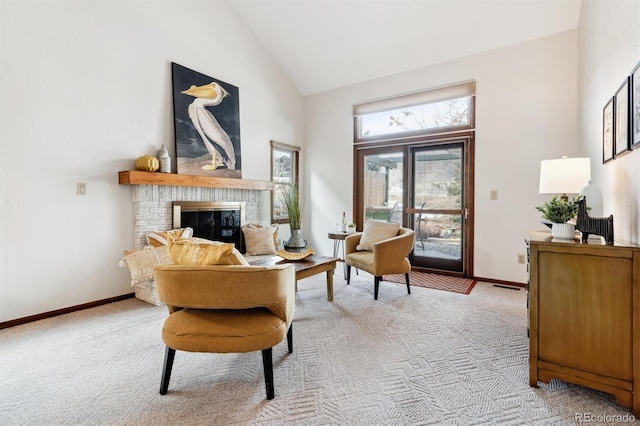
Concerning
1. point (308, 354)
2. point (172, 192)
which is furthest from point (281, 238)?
point (308, 354)

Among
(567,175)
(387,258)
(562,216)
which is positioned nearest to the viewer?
(562,216)

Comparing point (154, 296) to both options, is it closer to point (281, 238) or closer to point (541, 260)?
point (281, 238)

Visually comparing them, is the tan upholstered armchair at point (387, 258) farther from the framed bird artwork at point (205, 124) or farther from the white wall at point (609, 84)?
the framed bird artwork at point (205, 124)

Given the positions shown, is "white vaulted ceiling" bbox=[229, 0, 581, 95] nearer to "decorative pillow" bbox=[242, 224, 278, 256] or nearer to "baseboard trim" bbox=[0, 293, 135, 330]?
"decorative pillow" bbox=[242, 224, 278, 256]

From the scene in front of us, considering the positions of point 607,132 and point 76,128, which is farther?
point 76,128

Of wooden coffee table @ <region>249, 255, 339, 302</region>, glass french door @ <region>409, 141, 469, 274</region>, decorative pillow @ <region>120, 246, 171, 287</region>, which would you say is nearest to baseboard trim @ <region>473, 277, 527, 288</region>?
glass french door @ <region>409, 141, 469, 274</region>

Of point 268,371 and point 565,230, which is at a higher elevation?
point 565,230

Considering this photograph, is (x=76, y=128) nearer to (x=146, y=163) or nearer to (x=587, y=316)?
(x=146, y=163)

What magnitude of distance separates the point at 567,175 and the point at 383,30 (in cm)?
308

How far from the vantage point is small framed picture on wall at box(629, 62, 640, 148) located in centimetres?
171

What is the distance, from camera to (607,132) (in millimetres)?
2336

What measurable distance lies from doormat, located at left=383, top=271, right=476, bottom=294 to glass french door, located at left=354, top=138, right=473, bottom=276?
0.19 meters

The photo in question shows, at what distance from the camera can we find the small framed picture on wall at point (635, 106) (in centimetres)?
171

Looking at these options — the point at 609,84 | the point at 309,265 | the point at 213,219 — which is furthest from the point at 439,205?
the point at 213,219
